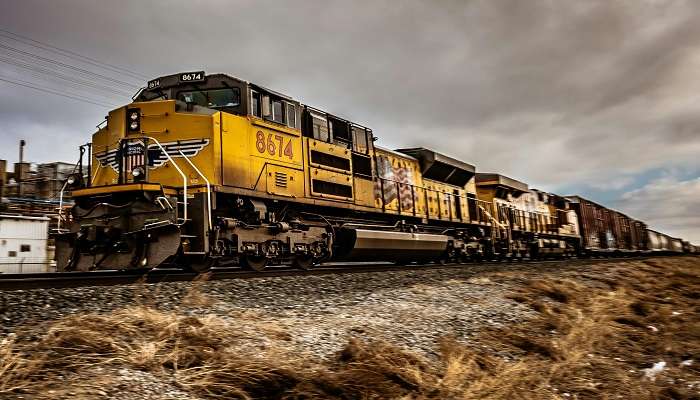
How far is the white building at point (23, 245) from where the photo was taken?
18.8 metres

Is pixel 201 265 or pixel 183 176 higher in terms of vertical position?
pixel 183 176

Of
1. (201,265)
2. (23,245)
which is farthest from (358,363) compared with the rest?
(23,245)

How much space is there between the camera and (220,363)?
295cm

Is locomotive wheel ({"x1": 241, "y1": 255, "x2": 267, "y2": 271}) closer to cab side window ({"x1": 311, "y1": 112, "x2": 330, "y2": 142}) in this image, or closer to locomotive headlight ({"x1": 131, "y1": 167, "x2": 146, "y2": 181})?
locomotive headlight ({"x1": 131, "y1": 167, "x2": 146, "y2": 181})

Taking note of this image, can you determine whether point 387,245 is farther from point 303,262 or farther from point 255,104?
point 255,104

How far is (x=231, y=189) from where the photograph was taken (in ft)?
26.0

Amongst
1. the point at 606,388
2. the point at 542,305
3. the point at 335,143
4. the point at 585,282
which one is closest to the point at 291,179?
the point at 335,143

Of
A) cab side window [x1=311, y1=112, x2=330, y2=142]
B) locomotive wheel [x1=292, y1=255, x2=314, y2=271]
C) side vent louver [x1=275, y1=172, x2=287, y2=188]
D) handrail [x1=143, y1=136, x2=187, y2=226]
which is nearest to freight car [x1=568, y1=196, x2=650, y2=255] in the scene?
cab side window [x1=311, y1=112, x2=330, y2=142]

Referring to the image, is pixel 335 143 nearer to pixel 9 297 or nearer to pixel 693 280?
pixel 9 297

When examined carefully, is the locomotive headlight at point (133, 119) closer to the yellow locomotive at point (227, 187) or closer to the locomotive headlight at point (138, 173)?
the yellow locomotive at point (227, 187)

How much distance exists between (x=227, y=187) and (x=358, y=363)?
523cm

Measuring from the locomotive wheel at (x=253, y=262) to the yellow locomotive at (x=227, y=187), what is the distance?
3 cm

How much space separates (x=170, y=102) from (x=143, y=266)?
2851 millimetres

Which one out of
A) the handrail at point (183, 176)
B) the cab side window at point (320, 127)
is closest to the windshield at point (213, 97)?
the handrail at point (183, 176)
